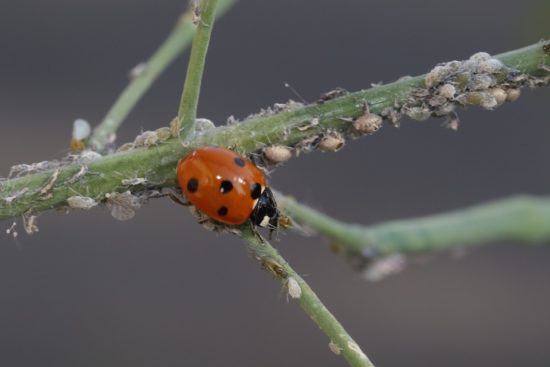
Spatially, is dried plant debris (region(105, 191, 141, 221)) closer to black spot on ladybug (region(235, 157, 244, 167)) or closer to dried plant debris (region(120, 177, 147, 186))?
dried plant debris (region(120, 177, 147, 186))

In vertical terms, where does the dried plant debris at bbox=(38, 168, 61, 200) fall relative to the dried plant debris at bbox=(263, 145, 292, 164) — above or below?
above

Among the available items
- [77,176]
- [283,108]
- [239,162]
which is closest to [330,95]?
[283,108]

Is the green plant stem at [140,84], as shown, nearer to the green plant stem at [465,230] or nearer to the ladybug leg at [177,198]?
the ladybug leg at [177,198]

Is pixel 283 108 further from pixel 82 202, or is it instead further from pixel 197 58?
pixel 82 202

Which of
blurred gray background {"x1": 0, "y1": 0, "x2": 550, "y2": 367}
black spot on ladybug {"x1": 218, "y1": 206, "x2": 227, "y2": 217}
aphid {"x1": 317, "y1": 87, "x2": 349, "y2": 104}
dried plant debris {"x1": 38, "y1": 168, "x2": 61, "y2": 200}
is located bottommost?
aphid {"x1": 317, "y1": 87, "x2": 349, "y2": 104}

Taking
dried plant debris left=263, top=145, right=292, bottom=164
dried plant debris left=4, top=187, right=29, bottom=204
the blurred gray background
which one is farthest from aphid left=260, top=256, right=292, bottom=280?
the blurred gray background

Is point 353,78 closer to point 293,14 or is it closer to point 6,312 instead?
point 293,14
